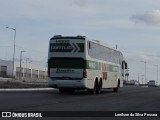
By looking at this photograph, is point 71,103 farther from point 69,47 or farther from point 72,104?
point 69,47

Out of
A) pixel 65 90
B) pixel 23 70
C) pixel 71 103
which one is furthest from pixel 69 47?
pixel 23 70

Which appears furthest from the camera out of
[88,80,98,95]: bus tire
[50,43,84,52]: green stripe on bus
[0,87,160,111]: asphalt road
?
[88,80,98,95]: bus tire

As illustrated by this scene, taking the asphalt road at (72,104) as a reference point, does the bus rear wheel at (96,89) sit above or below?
above

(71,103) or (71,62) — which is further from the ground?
(71,62)

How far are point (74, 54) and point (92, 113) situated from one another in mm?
14504

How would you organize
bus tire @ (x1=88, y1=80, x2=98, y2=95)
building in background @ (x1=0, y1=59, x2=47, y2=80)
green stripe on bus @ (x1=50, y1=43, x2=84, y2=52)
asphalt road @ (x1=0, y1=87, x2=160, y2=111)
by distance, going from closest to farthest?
asphalt road @ (x1=0, y1=87, x2=160, y2=111), green stripe on bus @ (x1=50, y1=43, x2=84, y2=52), bus tire @ (x1=88, y1=80, x2=98, y2=95), building in background @ (x1=0, y1=59, x2=47, y2=80)

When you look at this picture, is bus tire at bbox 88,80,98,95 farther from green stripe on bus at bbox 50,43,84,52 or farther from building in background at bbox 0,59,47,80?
building in background at bbox 0,59,47,80

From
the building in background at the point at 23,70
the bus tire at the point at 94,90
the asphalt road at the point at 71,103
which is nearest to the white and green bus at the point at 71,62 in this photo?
the bus tire at the point at 94,90

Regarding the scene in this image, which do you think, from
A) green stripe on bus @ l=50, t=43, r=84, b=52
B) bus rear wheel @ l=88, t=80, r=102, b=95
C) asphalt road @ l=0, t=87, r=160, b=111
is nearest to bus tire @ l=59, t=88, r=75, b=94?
bus rear wheel @ l=88, t=80, r=102, b=95

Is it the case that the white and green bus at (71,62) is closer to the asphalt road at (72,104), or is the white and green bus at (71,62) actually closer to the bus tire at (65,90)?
the bus tire at (65,90)

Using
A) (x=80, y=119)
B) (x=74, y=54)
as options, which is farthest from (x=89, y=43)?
(x=80, y=119)

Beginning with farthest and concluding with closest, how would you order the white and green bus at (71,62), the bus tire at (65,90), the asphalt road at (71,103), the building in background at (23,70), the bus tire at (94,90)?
1. the building in background at (23,70)
2. the bus tire at (65,90)
3. the bus tire at (94,90)
4. the white and green bus at (71,62)
5. the asphalt road at (71,103)

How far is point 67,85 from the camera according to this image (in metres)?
32.2

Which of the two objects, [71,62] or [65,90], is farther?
[65,90]
